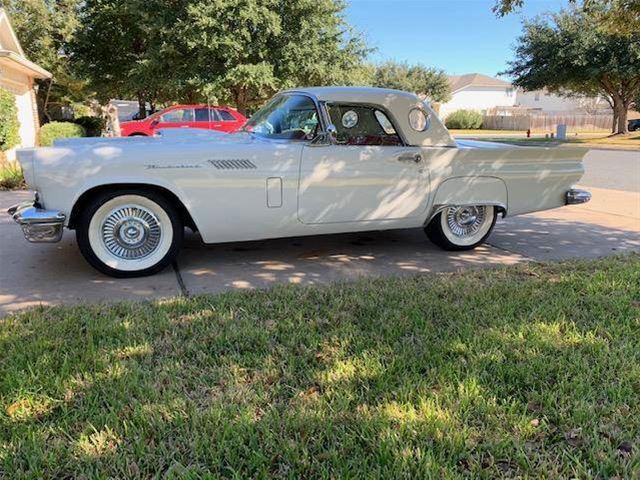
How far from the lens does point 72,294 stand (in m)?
4.37

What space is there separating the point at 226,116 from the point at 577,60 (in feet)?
74.1

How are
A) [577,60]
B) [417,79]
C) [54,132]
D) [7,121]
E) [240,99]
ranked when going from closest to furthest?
[7,121] < [54,132] < [240,99] < [577,60] < [417,79]

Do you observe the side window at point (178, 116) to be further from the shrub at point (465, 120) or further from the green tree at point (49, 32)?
the shrub at point (465, 120)

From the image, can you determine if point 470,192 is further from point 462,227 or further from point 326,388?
point 326,388

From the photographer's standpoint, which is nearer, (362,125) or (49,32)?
(362,125)

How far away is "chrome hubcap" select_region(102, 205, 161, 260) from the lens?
4703mm

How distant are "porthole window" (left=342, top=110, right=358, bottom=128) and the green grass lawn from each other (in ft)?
6.19

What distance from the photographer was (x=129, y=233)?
187 inches

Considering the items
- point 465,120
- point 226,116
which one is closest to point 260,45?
point 226,116

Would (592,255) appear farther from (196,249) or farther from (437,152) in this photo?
(196,249)

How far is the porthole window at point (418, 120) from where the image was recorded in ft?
18.0

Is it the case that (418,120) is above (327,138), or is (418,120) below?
above

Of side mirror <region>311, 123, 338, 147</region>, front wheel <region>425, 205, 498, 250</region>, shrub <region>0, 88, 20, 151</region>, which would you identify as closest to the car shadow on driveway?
front wheel <region>425, 205, 498, 250</region>

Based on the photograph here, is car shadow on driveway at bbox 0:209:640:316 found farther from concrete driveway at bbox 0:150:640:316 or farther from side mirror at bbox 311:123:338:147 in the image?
side mirror at bbox 311:123:338:147
